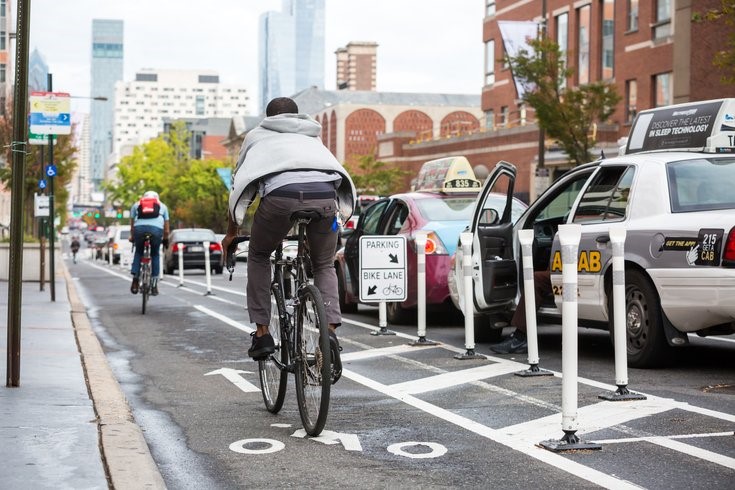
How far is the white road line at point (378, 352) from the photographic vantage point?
10992 mm

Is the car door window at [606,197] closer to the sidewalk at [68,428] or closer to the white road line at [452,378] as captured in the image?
the white road line at [452,378]

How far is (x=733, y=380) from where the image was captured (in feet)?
29.3

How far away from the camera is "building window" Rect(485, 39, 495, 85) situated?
57.5m

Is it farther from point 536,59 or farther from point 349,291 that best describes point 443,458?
point 536,59

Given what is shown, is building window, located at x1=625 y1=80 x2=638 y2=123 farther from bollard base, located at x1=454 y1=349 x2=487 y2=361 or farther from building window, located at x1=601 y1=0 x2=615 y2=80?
bollard base, located at x1=454 y1=349 x2=487 y2=361

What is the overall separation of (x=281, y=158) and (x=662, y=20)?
36.7 meters

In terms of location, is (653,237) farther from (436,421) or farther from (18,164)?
(18,164)

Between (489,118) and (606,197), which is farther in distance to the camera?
(489,118)

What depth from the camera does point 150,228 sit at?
17344 millimetres

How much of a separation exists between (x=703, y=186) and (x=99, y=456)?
18.4ft

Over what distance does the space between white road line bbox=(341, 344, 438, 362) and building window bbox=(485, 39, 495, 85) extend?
46.8m

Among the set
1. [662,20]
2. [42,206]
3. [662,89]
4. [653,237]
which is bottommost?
[653,237]

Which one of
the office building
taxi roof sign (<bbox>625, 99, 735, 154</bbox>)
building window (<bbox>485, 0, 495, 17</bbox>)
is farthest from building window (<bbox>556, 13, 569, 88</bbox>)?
the office building

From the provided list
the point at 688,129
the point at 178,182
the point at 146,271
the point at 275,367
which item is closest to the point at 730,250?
the point at 688,129
